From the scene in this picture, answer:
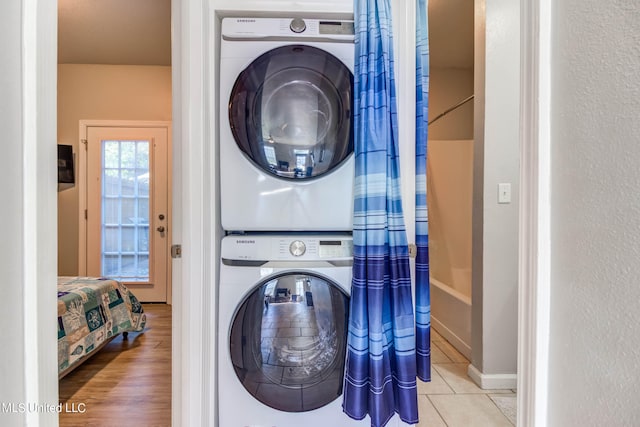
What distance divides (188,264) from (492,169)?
1.68 m

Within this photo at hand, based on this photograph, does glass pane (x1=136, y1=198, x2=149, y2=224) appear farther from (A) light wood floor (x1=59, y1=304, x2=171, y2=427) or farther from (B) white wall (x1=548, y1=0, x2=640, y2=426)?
(B) white wall (x1=548, y1=0, x2=640, y2=426)

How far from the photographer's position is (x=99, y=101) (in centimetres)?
369

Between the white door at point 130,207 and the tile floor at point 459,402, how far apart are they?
300 centimetres

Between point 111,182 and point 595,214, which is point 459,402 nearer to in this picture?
point 595,214

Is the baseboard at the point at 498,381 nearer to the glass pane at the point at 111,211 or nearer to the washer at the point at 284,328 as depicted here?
the washer at the point at 284,328

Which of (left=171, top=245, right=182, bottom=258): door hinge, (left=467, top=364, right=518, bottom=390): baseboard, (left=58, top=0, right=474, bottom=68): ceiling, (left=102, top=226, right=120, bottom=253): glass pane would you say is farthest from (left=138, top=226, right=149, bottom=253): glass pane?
(left=467, top=364, right=518, bottom=390): baseboard

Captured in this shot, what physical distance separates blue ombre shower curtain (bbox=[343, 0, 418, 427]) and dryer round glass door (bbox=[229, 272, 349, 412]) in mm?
71

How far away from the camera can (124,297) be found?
2482 mm

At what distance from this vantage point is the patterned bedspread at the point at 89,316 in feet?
6.02

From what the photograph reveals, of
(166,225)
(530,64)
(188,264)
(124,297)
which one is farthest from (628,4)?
(166,225)

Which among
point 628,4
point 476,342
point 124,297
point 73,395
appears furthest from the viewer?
point 124,297

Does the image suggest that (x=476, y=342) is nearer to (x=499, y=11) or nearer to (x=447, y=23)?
(x=499, y=11)

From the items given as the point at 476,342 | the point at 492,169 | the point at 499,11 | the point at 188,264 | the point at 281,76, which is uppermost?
the point at 499,11

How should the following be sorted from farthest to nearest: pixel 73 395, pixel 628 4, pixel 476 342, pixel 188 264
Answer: pixel 476 342 < pixel 73 395 < pixel 188 264 < pixel 628 4
